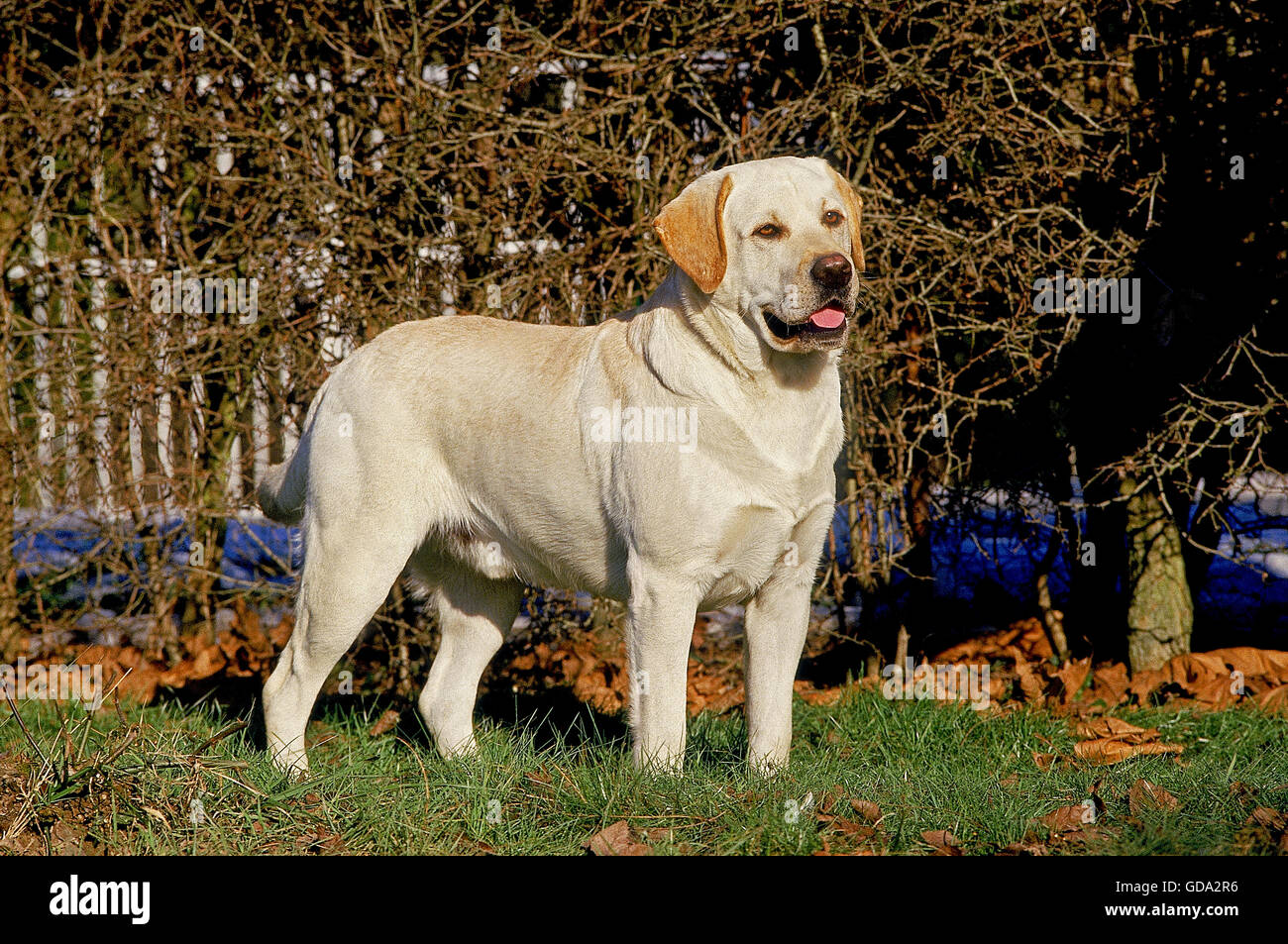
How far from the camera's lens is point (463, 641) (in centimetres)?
439

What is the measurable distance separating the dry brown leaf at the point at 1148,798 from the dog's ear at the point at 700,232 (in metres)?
1.85

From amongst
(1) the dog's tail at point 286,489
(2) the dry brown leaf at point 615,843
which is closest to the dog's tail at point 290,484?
(1) the dog's tail at point 286,489

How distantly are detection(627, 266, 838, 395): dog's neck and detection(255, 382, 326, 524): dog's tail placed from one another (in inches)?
54.2

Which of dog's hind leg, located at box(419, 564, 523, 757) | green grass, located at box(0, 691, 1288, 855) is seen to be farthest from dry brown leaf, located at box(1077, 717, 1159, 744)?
dog's hind leg, located at box(419, 564, 523, 757)

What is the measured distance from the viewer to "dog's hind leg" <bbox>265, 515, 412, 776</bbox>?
4.03 metres

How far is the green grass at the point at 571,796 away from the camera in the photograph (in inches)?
122

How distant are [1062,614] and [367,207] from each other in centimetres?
366

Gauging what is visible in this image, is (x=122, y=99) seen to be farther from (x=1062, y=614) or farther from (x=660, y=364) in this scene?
(x=1062, y=614)

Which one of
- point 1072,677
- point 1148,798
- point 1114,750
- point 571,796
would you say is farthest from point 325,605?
point 1072,677

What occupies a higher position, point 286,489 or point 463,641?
point 286,489
